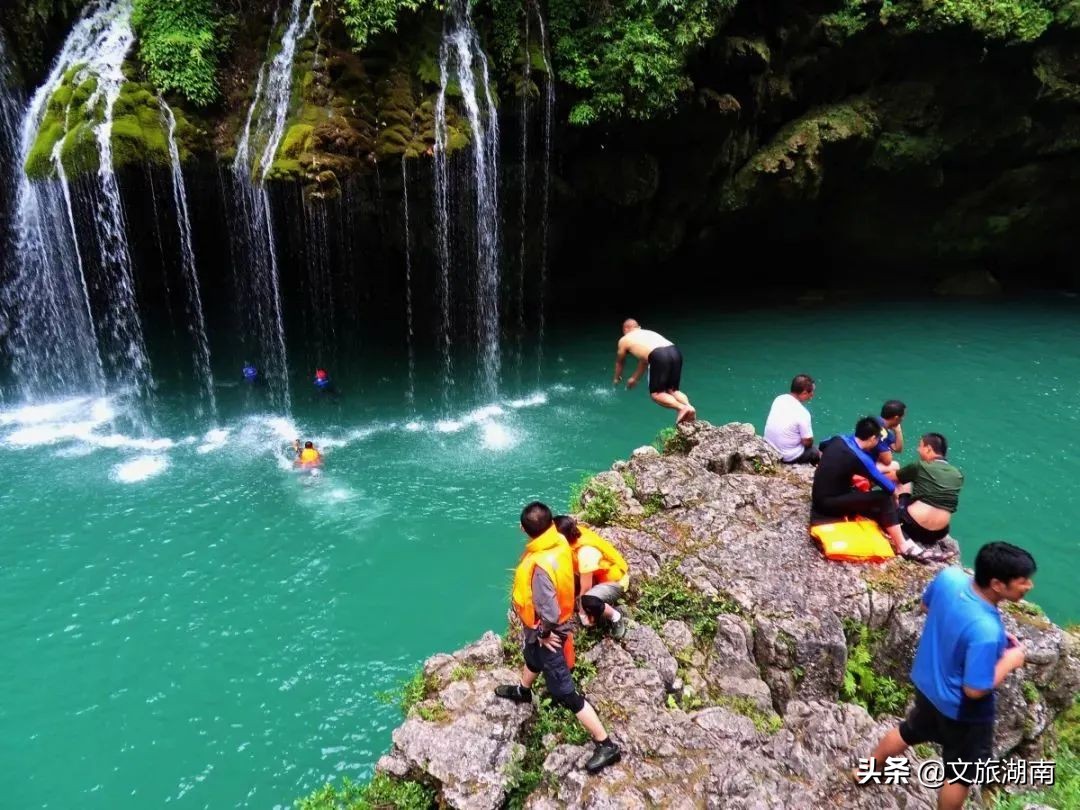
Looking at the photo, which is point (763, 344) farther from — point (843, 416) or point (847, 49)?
point (847, 49)

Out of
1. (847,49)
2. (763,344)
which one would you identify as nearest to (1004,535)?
(763,344)

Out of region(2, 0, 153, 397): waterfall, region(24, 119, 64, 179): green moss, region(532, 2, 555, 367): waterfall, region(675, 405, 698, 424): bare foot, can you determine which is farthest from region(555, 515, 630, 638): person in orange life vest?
region(24, 119, 64, 179): green moss

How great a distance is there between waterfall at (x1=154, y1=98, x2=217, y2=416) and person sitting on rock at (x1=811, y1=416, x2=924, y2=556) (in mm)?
13247

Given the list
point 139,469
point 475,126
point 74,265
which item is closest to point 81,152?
point 74,265

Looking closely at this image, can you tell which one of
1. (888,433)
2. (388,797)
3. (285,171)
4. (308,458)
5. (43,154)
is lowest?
(308,458)

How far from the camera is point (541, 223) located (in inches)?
771

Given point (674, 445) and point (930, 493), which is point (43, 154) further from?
point (930, 493)

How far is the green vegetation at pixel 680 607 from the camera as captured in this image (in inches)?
249

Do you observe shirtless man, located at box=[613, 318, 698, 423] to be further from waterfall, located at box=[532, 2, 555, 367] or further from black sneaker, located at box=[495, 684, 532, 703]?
waterfall, located at box=[532, 2, 555, 367]

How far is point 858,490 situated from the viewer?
6.84m

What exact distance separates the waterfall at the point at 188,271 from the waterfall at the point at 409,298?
4.51 meters

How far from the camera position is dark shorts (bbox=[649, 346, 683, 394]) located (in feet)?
30.9

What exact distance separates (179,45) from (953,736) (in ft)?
55.3

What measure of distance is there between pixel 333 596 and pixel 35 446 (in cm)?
861
